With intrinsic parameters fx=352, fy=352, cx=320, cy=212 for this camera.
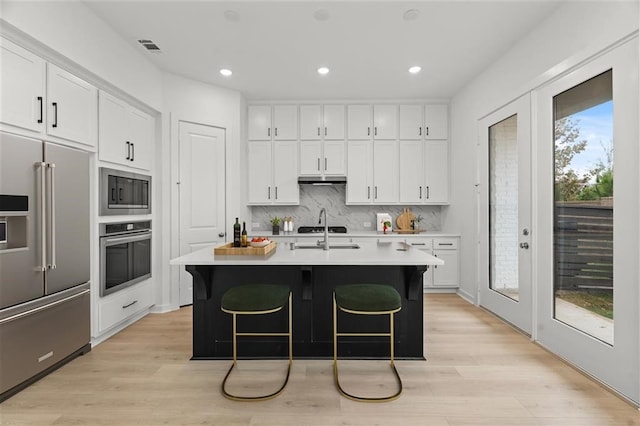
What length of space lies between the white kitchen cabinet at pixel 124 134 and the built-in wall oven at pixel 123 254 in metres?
0.65

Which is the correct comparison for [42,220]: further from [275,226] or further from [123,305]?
[275,226]

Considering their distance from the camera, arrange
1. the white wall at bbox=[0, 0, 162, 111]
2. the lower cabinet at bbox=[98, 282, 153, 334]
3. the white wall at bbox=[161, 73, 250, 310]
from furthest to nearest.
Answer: the white wall at bbox=[161, 73, 250, 310], the lower cabinet at bbox=[98, 282, 153, 334], the white wall at bbox=[0, 0, 162, 111]

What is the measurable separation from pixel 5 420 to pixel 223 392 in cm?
122

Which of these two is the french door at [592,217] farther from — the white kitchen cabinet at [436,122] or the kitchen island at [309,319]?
the white kitchen cabinet at [436,122]

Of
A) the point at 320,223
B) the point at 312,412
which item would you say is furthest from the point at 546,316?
the point at 320,223

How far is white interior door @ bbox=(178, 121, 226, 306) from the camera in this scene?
431cm

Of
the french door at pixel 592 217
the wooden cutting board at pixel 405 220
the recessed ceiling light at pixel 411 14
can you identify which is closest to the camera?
the french door at pixel 592 217

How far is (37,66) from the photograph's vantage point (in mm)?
2488

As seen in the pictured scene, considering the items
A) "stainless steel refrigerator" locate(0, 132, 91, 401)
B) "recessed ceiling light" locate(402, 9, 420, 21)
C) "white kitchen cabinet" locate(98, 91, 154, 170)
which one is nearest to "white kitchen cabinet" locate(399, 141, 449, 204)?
"recessed ceiling light" locate(402, 9, 420, 21)

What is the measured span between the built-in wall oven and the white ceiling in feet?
6.06

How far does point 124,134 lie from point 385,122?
3.49 m

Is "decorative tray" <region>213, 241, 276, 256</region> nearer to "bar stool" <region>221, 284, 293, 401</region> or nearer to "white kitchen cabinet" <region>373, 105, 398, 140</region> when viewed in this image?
"bar stool" <region>221, 284, 293, 401</region>

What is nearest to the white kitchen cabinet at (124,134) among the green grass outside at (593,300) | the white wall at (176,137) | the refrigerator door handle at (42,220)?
the white wall at (176,137)

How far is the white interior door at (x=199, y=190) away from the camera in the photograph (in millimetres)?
4309
